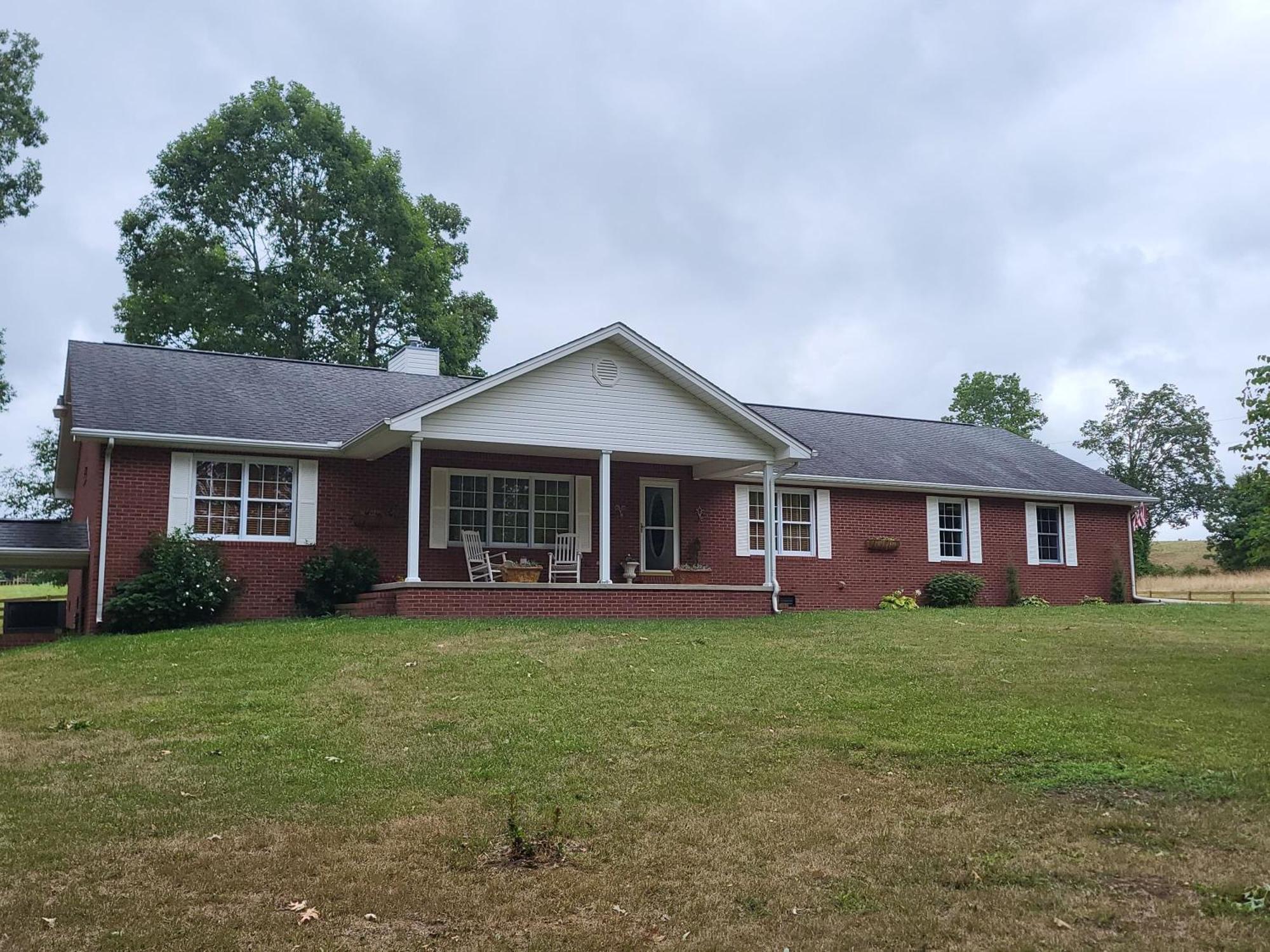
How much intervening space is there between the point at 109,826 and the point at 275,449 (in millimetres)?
11058

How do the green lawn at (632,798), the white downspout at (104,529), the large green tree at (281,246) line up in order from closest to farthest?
1. the green lawn at (632,798)
2. the white downspout at (104,529)
3. the large green tree at (281,246)

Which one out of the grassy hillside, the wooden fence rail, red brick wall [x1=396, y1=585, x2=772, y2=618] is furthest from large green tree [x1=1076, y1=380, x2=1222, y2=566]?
red brick wall [x1=396, y1=585, x2=772, y2=618]

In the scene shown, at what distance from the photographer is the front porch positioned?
49.0 feet

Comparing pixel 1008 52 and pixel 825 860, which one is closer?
pixel 825 860

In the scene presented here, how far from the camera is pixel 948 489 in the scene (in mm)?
21484

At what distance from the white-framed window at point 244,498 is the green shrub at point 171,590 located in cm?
51

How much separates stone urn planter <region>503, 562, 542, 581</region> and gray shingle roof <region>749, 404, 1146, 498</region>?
5852 mm

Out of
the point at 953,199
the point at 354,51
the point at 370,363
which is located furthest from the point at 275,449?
the point at 370,363

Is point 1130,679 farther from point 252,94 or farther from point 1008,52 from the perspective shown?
point 252,94

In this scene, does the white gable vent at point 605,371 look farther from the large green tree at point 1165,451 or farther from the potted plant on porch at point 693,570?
the large green tree at point 1165,451

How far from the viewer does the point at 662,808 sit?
6.26m

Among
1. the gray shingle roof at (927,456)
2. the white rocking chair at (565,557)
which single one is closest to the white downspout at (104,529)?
the white rocking chair at (565,557)

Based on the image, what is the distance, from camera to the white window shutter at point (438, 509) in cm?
1748

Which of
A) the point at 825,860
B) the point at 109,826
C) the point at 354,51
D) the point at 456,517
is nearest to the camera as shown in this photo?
the point at 825,860
